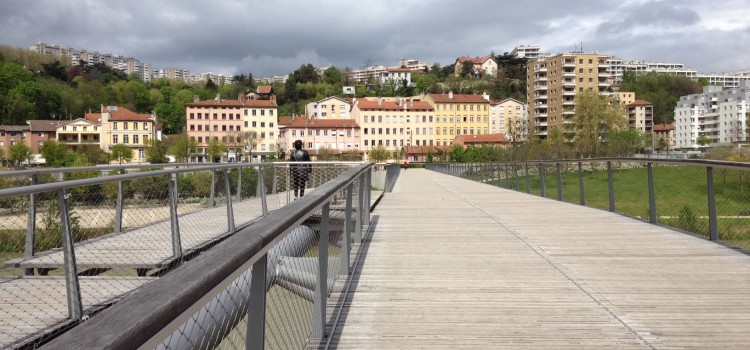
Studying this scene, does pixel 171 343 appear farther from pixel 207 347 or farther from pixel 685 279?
pixel 685 279

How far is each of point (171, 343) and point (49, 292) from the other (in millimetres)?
4312

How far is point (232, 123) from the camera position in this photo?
126m

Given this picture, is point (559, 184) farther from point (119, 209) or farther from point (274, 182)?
point (119, 209)

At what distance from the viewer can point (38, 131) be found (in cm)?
11125

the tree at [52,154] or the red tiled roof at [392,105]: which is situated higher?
the red tiled roof at [392,105]

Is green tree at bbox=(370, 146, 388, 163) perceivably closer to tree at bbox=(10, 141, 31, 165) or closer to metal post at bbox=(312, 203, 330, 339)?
tree at bbox=(10, 141, 31, 165)

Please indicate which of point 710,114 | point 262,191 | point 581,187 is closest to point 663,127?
point 710,114

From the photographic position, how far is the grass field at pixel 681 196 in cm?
795

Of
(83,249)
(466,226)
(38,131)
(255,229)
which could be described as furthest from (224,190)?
(38,131)

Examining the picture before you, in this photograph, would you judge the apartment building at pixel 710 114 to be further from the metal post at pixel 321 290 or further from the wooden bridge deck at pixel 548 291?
the metal post at pixel 321 290

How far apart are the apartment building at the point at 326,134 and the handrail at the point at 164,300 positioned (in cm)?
11640

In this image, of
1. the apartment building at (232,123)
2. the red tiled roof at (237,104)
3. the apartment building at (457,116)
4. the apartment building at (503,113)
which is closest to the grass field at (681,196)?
the apartment building at (232,123)

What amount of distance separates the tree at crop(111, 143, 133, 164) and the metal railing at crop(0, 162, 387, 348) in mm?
89059

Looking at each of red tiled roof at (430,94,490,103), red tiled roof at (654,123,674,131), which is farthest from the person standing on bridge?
red tiled roof at (654,123,674,131)
